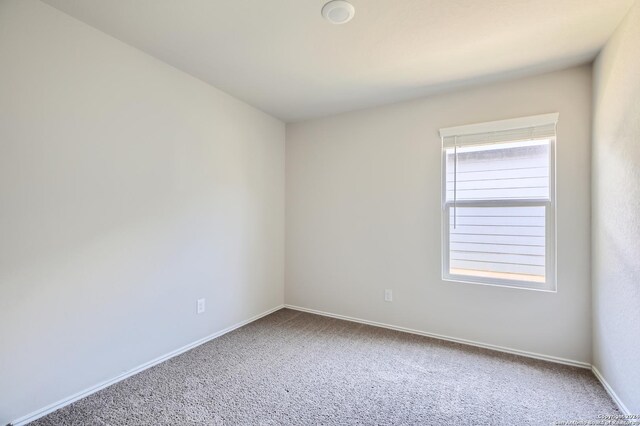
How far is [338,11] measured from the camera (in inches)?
67.8

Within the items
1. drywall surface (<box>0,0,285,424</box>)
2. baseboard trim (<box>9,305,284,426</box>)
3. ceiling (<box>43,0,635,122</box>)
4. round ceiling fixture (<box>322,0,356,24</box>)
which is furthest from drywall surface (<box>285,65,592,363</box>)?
round ceiling fixture (<box>322,0,356,24</box>)

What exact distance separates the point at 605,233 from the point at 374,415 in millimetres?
1975

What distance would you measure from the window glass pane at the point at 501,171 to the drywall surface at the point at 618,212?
353 mm

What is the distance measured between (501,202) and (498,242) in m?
0.36

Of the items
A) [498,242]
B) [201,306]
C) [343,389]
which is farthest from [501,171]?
[201,306]

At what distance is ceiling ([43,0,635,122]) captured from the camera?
171 centimetres

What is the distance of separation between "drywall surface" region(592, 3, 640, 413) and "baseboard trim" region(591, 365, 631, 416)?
0.03m

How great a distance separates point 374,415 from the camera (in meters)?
1.75

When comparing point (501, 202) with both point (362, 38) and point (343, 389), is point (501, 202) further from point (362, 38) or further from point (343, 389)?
point (343, 389)

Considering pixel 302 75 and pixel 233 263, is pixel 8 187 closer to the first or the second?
pixel 233 263

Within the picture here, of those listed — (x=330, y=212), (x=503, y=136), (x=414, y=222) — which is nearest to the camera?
(x=503, y=136)

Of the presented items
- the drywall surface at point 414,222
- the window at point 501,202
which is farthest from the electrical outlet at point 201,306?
the window at point 501,202

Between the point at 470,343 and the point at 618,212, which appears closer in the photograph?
the point at 618,212

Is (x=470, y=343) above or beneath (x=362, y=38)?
beneath
